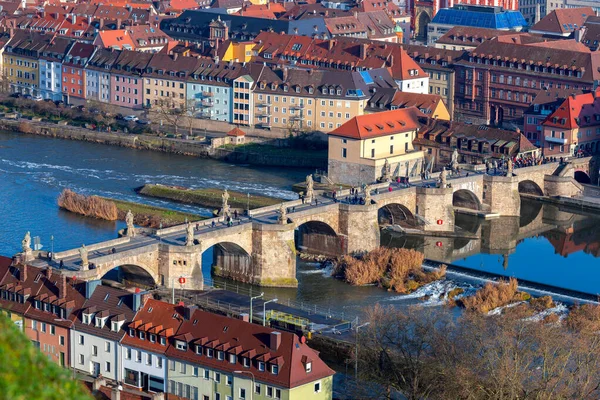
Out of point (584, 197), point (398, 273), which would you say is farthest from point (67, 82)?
point (398, 273)

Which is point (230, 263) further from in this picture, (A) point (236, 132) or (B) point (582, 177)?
(A) point (236, 132)

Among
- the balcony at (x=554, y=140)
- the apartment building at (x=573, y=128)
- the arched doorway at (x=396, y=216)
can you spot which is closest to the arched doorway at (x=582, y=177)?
the apartment building at (x=573, y=128)

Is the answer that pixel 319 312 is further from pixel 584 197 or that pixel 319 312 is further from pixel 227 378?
pixel 584 197

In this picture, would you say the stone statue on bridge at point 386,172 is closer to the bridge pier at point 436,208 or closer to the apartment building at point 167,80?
the bridge pier at point 436,208

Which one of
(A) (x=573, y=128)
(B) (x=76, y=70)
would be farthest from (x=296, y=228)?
(B) (x=76, y=70)

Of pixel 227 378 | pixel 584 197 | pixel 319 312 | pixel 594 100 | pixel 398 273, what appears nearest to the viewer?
pixel 227 378
